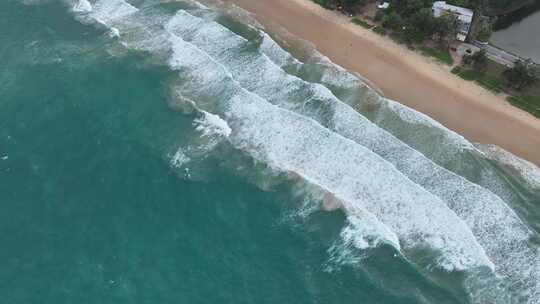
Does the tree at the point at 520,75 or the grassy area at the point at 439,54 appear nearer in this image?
the tree at the point at 520,75

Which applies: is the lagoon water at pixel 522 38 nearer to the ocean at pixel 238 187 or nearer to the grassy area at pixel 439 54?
the grassy area at pixel 439 54

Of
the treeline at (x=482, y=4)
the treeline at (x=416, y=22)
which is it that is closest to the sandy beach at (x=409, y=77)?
the treeline at (x=482, y=4)

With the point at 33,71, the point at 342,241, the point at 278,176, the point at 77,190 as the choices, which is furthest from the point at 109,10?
the point at 342,241

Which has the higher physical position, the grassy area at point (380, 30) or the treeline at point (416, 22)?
the treeline at point (416, 22)

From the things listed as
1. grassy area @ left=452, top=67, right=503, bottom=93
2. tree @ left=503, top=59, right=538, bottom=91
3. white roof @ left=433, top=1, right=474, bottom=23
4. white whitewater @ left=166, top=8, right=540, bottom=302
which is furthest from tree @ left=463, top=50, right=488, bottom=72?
white whitewater @ left=166, top=8, right=540, bottom=302

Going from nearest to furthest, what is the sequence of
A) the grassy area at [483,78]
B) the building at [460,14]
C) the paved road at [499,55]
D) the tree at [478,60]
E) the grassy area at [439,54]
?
the grassy area at [483,78] < the tree at [478,60] < the paved road at [499,55] < the grassy area at [439,54] < the building at [460,14]

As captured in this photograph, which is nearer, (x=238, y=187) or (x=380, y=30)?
(x=238, y=187)

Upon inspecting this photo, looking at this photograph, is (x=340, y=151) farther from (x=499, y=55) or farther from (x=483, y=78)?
(x=499, y=55)

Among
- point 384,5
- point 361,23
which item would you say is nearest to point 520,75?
point 384,5
